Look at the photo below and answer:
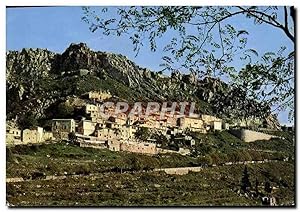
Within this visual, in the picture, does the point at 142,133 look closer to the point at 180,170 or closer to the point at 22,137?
the point at 180,170

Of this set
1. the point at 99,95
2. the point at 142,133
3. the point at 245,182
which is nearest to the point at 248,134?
the point at 245,182

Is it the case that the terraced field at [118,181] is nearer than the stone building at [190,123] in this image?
Yes

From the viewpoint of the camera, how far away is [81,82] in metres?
4.15

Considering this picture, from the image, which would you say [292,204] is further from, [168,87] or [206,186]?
[168,87]

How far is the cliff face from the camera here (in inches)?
160

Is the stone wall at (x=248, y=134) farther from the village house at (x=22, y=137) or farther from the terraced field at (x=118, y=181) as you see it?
the village house at (x=22, y=137)

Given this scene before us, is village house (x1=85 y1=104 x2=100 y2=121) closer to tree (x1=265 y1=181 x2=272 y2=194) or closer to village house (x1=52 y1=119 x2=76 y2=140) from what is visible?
village house (x1=52 y1=119 x2=76 y2=140)

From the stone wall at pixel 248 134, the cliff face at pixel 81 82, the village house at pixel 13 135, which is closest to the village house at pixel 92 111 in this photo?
the cliff face at pixel 81 82

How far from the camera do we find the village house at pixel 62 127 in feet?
13.4

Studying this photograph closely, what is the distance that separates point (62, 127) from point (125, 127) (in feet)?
1.28

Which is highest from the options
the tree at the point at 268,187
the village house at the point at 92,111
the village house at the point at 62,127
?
the village house at the point at 92,111

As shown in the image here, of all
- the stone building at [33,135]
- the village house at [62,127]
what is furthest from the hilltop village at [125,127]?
the stone building at [33,135]

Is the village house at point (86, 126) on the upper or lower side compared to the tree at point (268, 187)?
upper

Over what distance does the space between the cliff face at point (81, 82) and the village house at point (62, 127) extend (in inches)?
3.0
